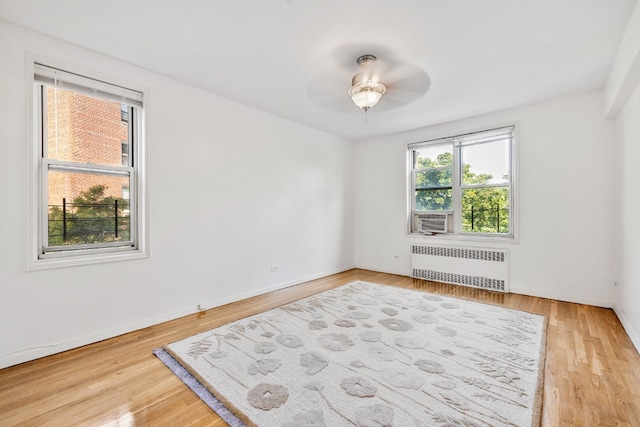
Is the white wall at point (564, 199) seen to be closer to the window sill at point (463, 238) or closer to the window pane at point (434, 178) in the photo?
the window sill at point (463, 238)

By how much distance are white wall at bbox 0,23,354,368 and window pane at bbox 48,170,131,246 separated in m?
0.24

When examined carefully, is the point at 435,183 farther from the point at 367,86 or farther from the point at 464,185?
the point at 367,86

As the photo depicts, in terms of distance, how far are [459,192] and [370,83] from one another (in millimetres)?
2728

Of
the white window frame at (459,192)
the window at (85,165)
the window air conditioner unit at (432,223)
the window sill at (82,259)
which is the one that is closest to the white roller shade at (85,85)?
the window at (85,165)

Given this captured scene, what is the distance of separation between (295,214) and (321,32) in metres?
2.78

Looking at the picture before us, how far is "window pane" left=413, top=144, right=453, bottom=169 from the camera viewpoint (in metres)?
4.80

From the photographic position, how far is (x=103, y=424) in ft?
5.15

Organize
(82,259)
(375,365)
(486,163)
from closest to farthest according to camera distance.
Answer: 1. (375,365)
2. (82,259)
3. (486,163)

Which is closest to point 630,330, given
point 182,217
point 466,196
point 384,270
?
point 466,196

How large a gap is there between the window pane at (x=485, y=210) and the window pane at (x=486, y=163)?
0.15 m

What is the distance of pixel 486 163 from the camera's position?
4.39m

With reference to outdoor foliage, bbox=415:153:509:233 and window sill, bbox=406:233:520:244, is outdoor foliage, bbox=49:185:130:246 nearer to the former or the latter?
window sill, bbox=406:233:520:244

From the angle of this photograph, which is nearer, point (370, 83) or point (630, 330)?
point (630, 330)

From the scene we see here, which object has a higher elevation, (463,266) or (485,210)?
(485,210)
